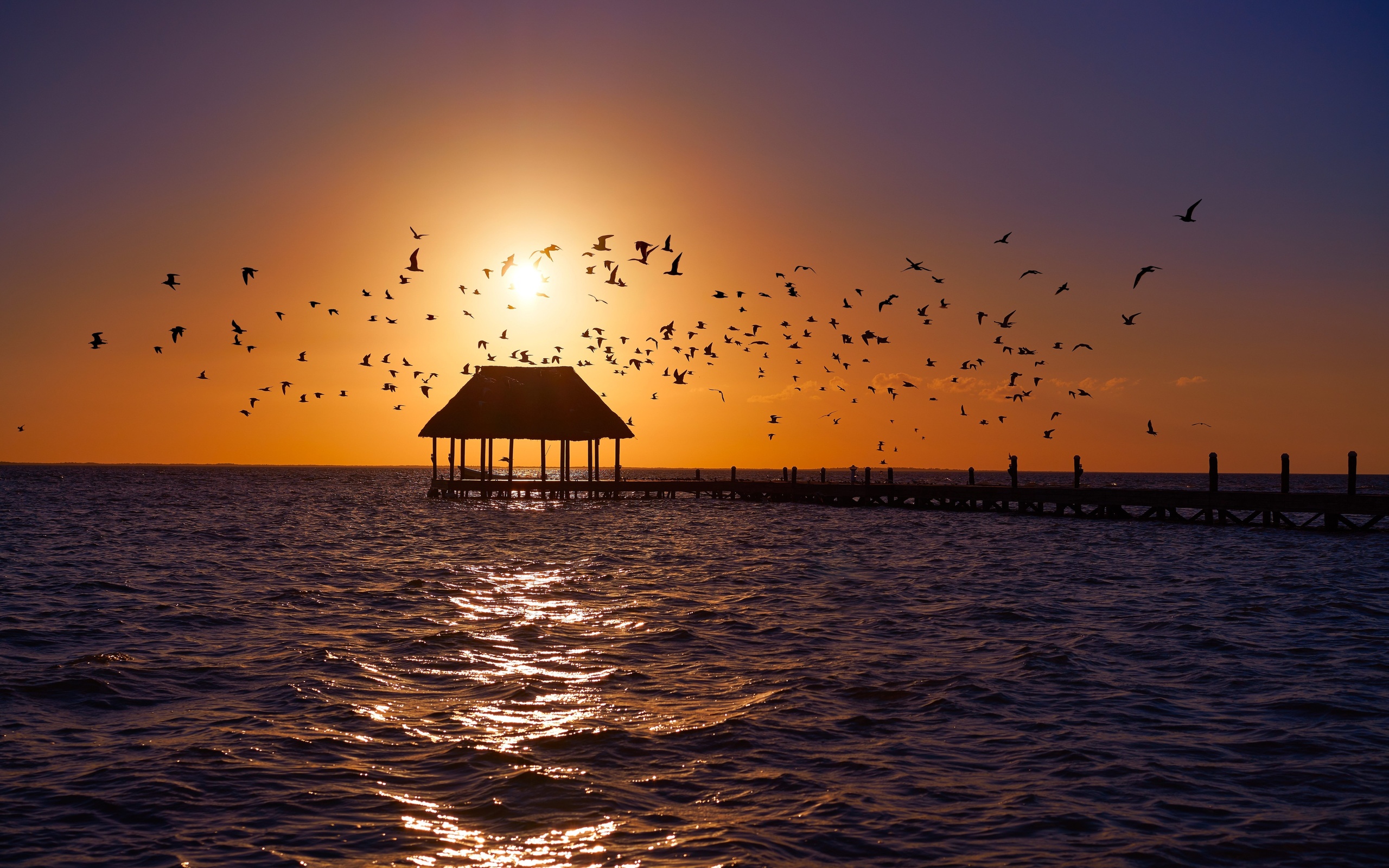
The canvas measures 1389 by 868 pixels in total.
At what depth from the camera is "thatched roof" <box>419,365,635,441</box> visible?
54.3 meters

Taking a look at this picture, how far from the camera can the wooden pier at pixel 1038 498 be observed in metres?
35.2

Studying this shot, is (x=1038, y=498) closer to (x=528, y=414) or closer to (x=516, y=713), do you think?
(x=528, y=414)

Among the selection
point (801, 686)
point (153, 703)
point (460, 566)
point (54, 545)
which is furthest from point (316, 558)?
point (801, 686)

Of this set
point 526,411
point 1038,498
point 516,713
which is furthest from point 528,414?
point 516,713

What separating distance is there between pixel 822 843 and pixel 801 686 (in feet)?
15.0

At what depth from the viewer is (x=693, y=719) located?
1027 cm

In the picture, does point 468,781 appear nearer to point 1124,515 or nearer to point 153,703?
point 153,703

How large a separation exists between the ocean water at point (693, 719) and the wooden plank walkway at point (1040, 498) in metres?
13.1

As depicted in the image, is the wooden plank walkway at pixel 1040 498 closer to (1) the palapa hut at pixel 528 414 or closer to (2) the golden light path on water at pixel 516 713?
(1) the palapa hut at pixel 528 414

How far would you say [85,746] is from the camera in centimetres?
934

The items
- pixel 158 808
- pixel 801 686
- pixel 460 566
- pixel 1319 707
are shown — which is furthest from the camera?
pixel 460 566

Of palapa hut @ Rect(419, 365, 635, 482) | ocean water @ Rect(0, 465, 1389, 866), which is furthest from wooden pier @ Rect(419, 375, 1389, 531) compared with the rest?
ocean water @ Rect(0, 465, 1389, 866)

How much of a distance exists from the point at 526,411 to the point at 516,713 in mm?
45070

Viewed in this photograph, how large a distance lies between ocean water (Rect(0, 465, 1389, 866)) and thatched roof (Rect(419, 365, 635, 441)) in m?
31.0
